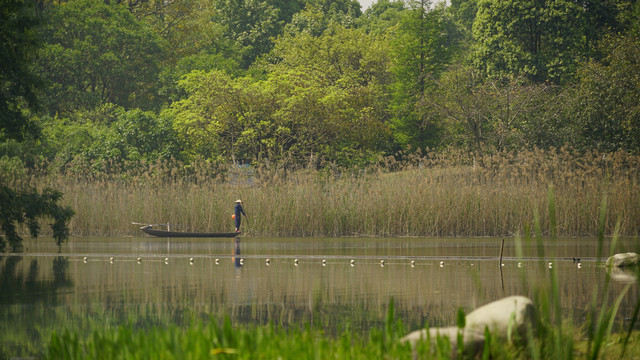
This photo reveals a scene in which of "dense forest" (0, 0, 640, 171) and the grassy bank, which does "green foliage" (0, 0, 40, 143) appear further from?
"dense forest" (0, 0, 640, 171)

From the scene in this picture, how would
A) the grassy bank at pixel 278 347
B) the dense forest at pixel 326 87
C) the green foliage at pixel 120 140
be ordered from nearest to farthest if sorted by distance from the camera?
1. the grassy bank at pixel 278 347
2. the dense forest at pixel 326 87
3. the green foliage at pixel 120 140

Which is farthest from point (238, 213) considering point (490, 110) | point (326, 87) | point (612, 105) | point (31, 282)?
point (326, 87)

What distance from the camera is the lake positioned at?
29.0 feet

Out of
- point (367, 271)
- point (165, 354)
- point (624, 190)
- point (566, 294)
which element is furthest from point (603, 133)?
point (165, 354)

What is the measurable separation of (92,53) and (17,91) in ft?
102

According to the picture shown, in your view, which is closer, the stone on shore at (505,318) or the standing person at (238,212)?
the stone on shore at (505,318)

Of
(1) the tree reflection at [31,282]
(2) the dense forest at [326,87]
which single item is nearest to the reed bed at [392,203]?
(2) the dense forest at [326,87]

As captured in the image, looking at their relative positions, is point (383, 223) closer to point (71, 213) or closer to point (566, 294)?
point (71, 213)

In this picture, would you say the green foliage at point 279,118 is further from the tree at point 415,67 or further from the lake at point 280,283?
the lake at point 280,283

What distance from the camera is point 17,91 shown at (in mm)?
14703

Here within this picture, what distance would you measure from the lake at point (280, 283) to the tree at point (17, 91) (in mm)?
943

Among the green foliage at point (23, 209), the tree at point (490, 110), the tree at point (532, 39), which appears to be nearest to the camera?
the green foliage at point (23, 209)

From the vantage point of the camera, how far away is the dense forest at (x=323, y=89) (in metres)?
35.5

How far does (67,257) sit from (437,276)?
26.9 ft
